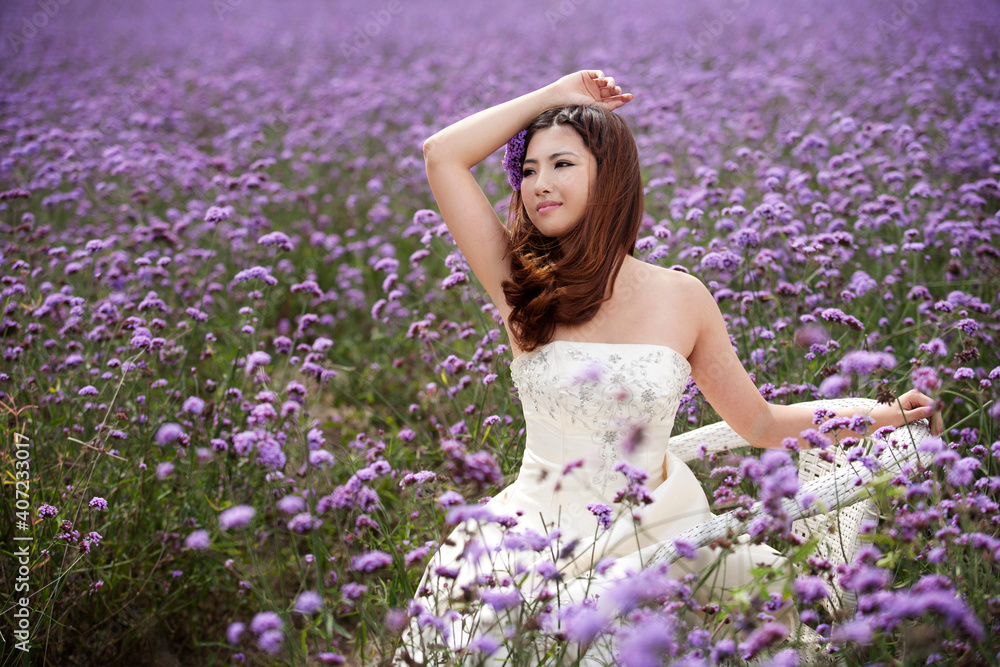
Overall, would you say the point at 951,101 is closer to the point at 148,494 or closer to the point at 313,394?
the point at 313,394

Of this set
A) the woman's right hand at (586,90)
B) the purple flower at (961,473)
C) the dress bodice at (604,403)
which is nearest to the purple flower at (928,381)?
the purple flower at (961,473)

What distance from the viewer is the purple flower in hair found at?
5.98 ft

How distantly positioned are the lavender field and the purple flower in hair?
46 cm

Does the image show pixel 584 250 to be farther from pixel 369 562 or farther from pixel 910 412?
pixel 369 562

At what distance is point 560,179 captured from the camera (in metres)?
1.66

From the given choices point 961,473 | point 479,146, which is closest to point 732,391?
point 961,473

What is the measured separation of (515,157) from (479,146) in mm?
138

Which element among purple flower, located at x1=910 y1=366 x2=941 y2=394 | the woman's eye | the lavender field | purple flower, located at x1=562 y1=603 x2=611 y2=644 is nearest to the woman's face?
the woman's eye

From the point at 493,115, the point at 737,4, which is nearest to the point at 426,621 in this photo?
the point at 493,115

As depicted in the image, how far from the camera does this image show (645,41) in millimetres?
8547

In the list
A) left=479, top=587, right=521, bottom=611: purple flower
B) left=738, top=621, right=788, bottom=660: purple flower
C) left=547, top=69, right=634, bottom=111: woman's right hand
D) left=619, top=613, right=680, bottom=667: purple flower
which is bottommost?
left=738, top=621, right=788, bottom=660: purple flower

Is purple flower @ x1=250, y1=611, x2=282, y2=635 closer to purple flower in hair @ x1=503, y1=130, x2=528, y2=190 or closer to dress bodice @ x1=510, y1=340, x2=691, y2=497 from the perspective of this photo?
dress bodice @ x1=510, y1=340, x2=691, y2=497

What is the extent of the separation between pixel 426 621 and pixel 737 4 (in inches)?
456

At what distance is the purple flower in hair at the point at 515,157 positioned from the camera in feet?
5.98
